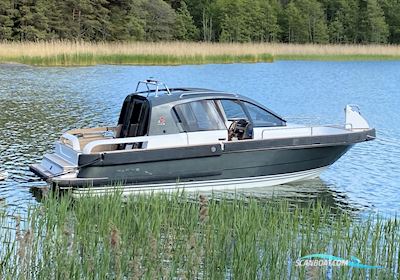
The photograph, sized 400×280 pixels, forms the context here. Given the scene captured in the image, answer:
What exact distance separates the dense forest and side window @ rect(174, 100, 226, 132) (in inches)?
1636

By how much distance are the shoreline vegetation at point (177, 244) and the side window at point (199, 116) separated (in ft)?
10.3

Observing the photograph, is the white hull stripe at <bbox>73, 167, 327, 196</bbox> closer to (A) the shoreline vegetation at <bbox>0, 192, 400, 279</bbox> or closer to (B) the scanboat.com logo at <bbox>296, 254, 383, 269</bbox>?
(A) the shoreline vegetation at <bbox>0, 192, 400, 279</bbox>

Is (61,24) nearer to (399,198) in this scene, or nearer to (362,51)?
(362,51)

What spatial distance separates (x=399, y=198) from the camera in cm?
1140

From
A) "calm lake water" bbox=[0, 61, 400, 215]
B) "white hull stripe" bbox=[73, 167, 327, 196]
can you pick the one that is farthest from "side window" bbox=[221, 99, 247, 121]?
"calm lake water" bbox=[0, 61, 400, 215]

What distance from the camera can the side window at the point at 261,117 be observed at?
1179cm

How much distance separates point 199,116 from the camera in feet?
37.3

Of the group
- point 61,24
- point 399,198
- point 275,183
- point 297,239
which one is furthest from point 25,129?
point 61,24

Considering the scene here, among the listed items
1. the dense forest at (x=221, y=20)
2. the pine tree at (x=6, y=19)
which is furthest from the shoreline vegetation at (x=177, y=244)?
the dense forest at (x=221, y=20)

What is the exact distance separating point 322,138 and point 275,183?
1051 mm

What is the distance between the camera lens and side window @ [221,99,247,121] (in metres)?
11.9

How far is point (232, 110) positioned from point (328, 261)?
586 cm

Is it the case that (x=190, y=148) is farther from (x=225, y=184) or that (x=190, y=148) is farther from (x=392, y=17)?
(x=392, y=17)

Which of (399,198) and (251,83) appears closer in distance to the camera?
(399,198)
